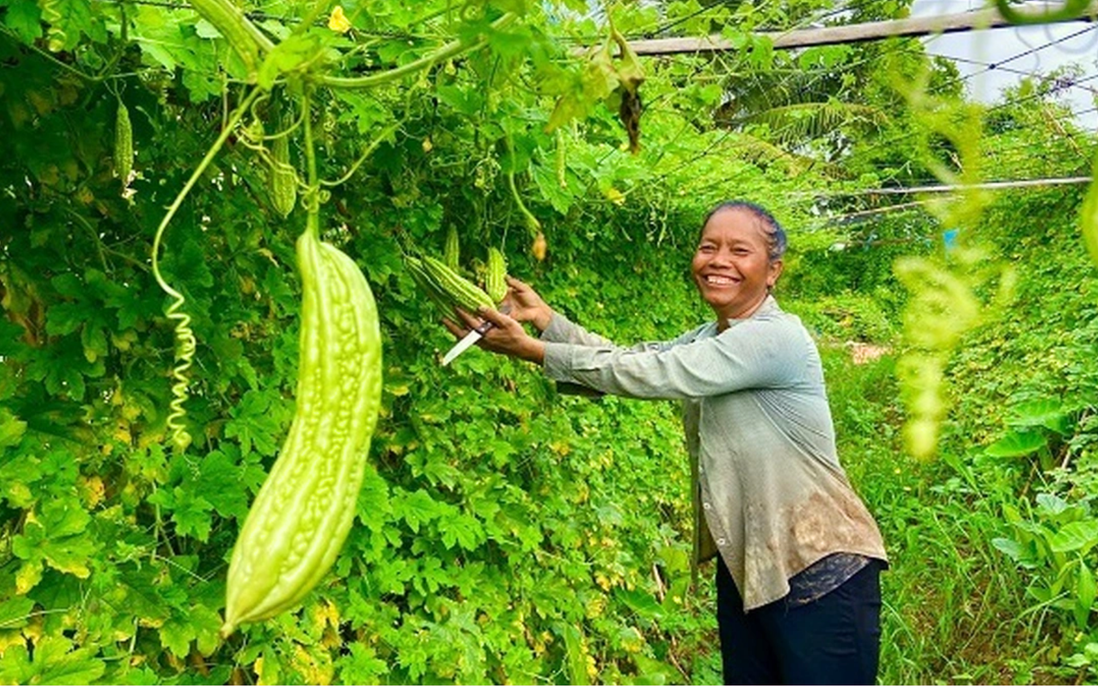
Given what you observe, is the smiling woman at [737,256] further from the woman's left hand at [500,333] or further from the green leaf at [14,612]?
the green leaf at [14,612]

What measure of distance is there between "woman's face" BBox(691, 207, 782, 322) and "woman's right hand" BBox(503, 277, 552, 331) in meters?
0.42

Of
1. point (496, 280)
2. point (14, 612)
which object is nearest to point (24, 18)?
point (14, 612)

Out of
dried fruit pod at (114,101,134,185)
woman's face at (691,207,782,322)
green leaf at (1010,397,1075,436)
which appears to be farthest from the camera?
green leaf at (1010,397,1075,436)

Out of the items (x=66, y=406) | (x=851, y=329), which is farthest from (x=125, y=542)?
(x=851, y=329)

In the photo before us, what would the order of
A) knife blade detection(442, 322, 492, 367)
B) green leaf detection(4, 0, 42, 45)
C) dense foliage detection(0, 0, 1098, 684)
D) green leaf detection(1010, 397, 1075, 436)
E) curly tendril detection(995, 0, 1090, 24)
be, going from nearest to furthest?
curly tendril detection(995, 0, 1090, 24)
green leaf detection(4, 0, 42, 45)
dense foliage detection(0, 0, 1098, 684)
knife blade detection(442, 322, 492, 367)
green leaf detection(1010, 397, 1075, 436)

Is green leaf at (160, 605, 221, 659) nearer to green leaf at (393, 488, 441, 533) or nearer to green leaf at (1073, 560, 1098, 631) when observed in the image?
green leaf at (393, 488, 441, 533)

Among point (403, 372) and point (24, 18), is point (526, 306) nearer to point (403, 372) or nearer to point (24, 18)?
point (403, 372)

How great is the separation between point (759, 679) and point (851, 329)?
968 centimetres

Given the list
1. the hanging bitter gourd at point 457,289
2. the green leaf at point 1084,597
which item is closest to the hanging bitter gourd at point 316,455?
the hanging bitter gourd at point 457,289

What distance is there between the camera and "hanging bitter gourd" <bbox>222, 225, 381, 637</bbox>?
0.80 m

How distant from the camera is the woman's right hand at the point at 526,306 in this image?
269cm

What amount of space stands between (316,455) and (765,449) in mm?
1852

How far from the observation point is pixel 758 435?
8.43 feet

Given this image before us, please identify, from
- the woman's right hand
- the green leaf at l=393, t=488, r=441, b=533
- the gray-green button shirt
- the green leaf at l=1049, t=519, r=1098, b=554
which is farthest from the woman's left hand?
the green leaf at l=1049, t=519, r=1098, b=554
